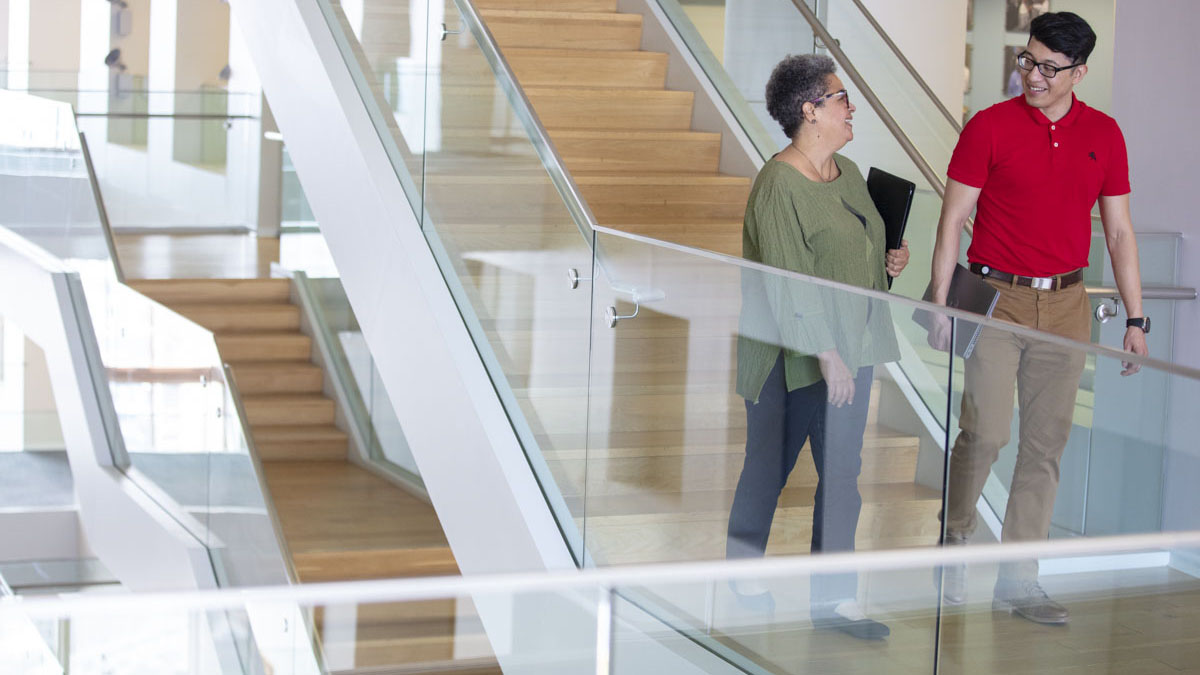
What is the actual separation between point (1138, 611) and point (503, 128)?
2632 mm

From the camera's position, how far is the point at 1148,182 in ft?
18.5

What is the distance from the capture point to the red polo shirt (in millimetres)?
3561

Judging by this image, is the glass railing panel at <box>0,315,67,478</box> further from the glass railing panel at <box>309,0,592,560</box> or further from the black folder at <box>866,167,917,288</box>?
the black folder at <box>866,167,917,288</box>

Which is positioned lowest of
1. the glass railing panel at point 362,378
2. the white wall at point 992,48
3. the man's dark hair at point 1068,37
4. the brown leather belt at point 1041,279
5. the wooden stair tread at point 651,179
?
the glass railing panel at point 362,378

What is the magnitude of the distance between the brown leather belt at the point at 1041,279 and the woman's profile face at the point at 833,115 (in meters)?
0.55

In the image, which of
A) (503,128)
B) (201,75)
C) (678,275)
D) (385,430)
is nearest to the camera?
(678,275)

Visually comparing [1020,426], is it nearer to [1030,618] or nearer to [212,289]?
[1030,618]

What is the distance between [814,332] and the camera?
3.13 meters

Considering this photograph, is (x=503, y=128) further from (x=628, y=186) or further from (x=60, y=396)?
(x=60, y=396)

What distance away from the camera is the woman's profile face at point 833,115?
3512 millimetres

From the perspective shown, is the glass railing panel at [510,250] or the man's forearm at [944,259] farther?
the glass railing panel at [510,250]

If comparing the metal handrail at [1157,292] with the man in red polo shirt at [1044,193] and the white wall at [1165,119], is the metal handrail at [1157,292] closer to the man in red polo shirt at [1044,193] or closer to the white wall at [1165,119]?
the white wall at [1165,119]

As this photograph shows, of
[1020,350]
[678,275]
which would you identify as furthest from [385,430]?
[1020,350]

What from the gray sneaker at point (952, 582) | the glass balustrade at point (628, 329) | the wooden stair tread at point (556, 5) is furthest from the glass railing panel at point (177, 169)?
the gray sneaker at point (952, 582)
